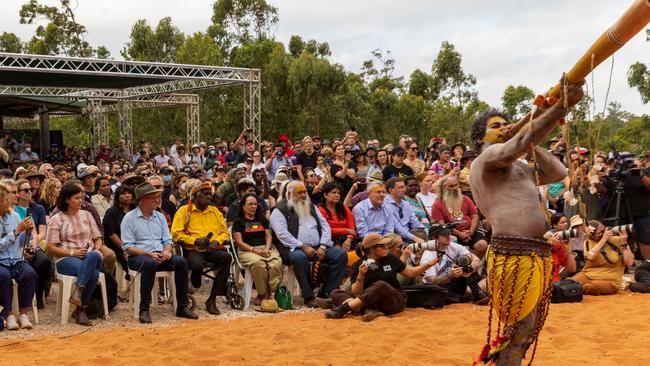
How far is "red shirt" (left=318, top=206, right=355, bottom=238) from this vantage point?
9383 mm

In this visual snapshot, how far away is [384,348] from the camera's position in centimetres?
649

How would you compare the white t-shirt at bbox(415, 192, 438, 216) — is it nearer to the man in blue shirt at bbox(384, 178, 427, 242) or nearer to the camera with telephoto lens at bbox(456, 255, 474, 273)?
the man in blue shirt at bbox(384, 178, 427, 242)

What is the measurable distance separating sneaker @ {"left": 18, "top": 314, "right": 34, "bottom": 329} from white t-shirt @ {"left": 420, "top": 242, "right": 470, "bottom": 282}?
14.0ft

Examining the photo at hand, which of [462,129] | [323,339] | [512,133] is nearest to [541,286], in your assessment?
[512,133]

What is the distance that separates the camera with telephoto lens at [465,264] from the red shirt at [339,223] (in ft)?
5.17

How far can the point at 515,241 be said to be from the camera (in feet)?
13.8

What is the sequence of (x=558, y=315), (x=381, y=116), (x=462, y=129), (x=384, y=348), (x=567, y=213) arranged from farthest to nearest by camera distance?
1. (x=381, y=116)
2. (x=462, y=129)
3. (x=567, y=213)
4. (x=558, y=315)
5. (x=384, y=348)

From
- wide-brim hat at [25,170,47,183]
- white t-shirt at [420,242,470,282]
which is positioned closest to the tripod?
white t-shirt at [420,242,470,282]

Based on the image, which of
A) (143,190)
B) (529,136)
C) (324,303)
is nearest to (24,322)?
(143,190)

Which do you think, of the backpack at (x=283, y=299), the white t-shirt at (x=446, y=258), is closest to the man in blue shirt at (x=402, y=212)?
the white t-shirt at (x=446, y=258)

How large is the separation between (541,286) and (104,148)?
1708 cm

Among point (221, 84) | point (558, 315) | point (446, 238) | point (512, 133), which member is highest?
point (221, 84)

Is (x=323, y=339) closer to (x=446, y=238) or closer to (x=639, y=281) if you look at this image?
(x=446, y=238)

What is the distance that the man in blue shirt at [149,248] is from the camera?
7832 mm
